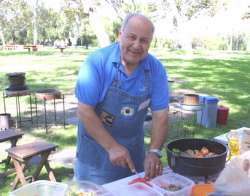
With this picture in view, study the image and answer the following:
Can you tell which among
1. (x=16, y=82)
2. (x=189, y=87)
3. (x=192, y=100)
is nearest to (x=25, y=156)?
(x=16, y=82)

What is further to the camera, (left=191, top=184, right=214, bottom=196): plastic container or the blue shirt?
the blue shirt

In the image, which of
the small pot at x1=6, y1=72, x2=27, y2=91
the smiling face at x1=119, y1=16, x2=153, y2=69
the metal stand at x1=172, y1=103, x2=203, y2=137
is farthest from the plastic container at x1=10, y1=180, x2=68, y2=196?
the small pot at x1=6, y1=72, x2=27, y2=91

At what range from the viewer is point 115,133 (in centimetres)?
240

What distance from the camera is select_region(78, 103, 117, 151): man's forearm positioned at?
2.16 metres

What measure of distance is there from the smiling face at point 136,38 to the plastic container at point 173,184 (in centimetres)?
68

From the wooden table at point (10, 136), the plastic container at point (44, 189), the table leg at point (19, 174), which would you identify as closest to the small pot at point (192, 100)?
the wooden table at point (10, 136)

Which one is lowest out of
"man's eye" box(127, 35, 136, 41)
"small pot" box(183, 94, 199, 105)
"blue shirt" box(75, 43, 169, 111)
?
"small pot" box(183, 94, 199, 105)

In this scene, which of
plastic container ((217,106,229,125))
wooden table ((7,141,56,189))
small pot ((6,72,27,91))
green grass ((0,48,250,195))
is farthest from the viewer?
plastic container ((217,106,229,125))

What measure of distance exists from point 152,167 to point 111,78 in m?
0.56

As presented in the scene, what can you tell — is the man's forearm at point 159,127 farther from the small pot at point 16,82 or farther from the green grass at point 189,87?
the small pot at point 16,82

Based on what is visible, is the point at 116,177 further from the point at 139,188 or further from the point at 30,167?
the point at 30,167

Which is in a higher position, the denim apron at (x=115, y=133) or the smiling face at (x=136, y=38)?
the smiling face at (x=136, y=38)

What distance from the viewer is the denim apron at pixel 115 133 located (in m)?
2.28

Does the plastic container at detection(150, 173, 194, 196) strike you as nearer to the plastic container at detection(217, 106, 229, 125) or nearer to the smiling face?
the smiling face
